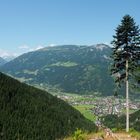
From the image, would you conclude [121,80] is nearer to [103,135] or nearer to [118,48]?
[118,48]

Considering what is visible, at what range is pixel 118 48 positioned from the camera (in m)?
62.2

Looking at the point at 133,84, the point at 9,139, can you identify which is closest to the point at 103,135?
the point at 133,84

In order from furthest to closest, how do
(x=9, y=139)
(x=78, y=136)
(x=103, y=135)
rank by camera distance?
(x=9, y=139)
(x=103, y=135)
(x=78, y=136)

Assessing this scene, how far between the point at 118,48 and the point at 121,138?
745 inches

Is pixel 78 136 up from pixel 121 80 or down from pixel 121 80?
down

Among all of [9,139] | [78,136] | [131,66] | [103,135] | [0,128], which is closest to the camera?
[78,136]

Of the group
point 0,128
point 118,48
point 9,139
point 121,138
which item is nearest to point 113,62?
point 118,48

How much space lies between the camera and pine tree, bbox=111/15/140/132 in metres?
61.5

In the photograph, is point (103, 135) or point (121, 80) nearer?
point (103, 135)

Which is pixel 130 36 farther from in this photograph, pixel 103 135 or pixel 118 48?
pixel 103 135

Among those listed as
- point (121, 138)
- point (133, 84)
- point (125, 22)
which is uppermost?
point (125, 22)

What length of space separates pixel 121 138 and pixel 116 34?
20.5 metres

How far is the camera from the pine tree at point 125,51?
61.5m

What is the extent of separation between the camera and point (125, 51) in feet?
203
